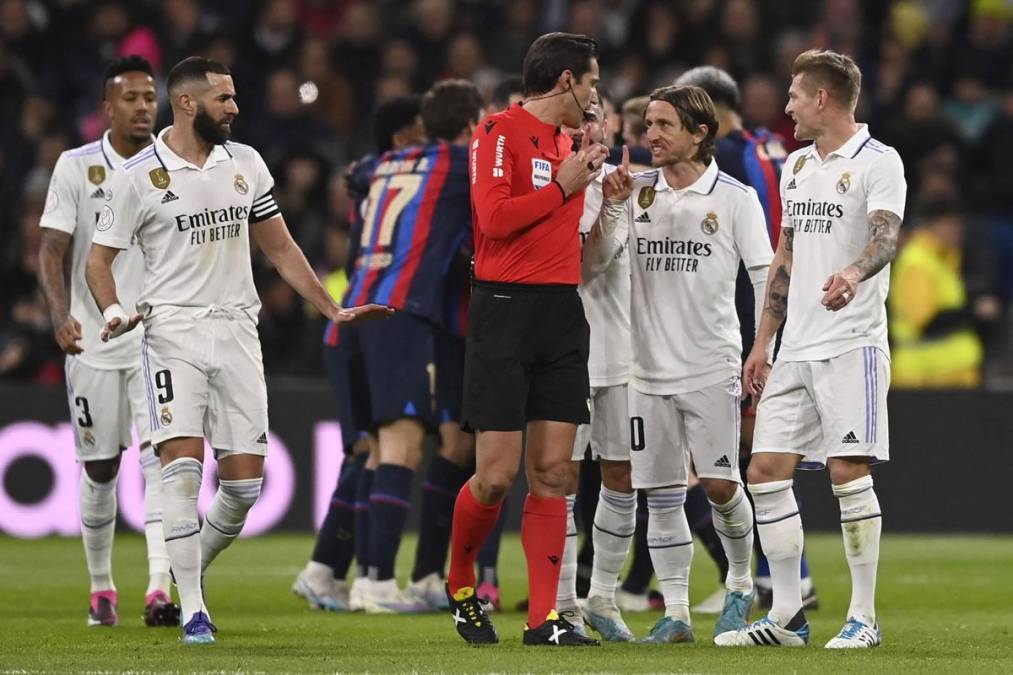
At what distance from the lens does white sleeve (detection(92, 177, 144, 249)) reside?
7.84 meters

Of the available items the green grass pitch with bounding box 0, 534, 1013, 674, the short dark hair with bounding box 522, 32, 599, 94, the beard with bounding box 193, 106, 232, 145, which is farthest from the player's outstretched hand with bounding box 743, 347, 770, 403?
the beard with bounding box 193, 106, 232, 145

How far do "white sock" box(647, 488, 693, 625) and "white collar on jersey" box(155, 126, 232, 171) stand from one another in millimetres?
2275

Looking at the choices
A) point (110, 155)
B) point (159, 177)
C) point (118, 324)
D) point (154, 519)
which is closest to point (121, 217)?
point (159, 177)

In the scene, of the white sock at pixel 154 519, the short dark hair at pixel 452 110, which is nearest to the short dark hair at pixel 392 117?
the short dark hair at pixel 452 110

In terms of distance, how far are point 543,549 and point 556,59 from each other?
188 cm

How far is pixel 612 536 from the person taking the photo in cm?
810

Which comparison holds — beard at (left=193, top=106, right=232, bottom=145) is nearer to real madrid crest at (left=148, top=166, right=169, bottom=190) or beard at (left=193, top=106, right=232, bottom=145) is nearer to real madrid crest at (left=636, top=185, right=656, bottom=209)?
real madrid crest at (left=148, top=166, right=169, bottom=190)

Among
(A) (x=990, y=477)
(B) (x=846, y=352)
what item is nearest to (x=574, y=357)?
(B) (x=846, y=352)

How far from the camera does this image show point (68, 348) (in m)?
8.69

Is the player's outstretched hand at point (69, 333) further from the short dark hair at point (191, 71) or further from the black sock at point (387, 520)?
the black sock at point (387, 520)

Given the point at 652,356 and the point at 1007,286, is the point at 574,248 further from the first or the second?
the point at 1007,286

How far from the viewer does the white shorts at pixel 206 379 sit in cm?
775

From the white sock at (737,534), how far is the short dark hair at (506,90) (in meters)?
2.71

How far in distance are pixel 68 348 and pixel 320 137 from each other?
8671 millimetres
